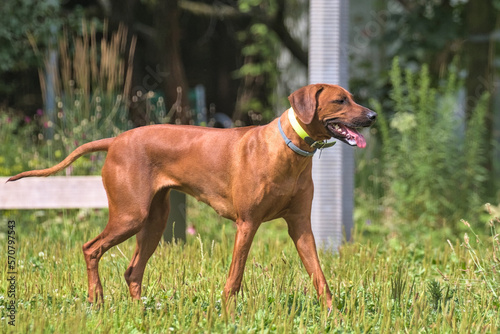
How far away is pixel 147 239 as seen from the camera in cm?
429

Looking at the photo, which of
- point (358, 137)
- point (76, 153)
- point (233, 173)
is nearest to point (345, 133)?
point (358, 137)

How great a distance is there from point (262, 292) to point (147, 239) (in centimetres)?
79

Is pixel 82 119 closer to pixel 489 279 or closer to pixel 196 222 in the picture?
pixel 196 222

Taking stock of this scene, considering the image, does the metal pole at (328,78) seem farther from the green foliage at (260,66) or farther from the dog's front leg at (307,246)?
the green foliage at (260,66)

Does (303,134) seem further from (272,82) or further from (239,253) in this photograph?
(272,82)

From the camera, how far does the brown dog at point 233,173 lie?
365 centimetres

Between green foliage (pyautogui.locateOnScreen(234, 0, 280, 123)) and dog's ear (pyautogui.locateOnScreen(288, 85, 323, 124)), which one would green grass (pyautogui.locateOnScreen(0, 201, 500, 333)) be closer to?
dog's ear (pyautogui.locateOnScreen(288, 85, 323, 124))

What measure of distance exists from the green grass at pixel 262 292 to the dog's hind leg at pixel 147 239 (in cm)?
8

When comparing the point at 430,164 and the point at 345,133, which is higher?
the point at 345,133

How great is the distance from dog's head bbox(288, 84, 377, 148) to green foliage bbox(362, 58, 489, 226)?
3104 mm

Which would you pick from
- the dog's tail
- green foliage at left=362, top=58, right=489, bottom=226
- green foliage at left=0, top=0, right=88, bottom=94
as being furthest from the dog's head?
green foliage at left=0, top=0, right=88, bottom=94

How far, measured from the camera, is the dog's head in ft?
11.6

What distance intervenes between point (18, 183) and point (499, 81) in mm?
7351

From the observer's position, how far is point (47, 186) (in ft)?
18.4
